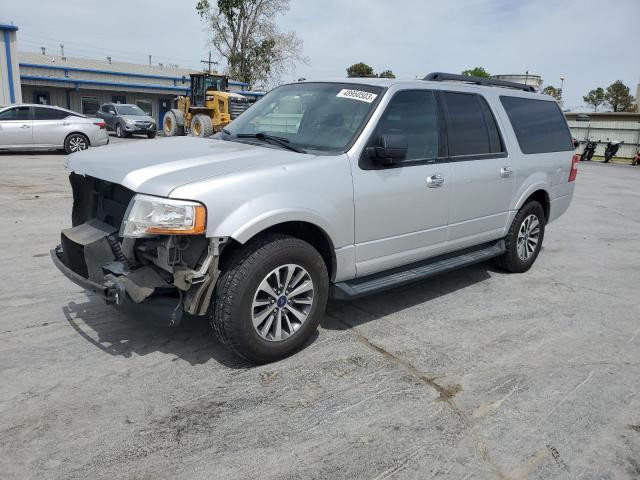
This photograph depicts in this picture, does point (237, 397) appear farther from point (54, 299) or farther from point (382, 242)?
point (54, 299)

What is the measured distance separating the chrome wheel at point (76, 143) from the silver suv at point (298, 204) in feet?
44.0

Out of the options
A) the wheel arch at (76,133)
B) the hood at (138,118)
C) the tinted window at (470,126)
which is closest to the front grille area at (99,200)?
the tinted window at (470,126)

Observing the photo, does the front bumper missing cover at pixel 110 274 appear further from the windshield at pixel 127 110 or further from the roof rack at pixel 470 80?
the windshield at pixel 127 110

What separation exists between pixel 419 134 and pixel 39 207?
258 inches

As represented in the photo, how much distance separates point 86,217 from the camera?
4.12 meters

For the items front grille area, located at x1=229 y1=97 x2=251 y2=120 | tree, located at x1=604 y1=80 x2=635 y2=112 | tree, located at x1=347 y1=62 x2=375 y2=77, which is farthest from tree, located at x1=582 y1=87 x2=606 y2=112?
front grille area, located at x1=229 y1=97 x2=251 y2=120

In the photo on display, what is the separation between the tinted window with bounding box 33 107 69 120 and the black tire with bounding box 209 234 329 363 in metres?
15.3

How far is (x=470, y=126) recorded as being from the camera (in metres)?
4.97

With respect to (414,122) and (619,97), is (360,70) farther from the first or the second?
(414,122)

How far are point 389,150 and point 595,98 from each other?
74.0 meters

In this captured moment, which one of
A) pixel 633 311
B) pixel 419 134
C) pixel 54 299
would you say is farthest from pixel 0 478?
pixel 633 311

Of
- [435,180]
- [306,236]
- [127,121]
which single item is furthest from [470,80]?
[127,121]

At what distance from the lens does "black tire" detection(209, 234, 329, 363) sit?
10.8 feet

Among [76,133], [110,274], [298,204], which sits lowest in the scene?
[110,274]
